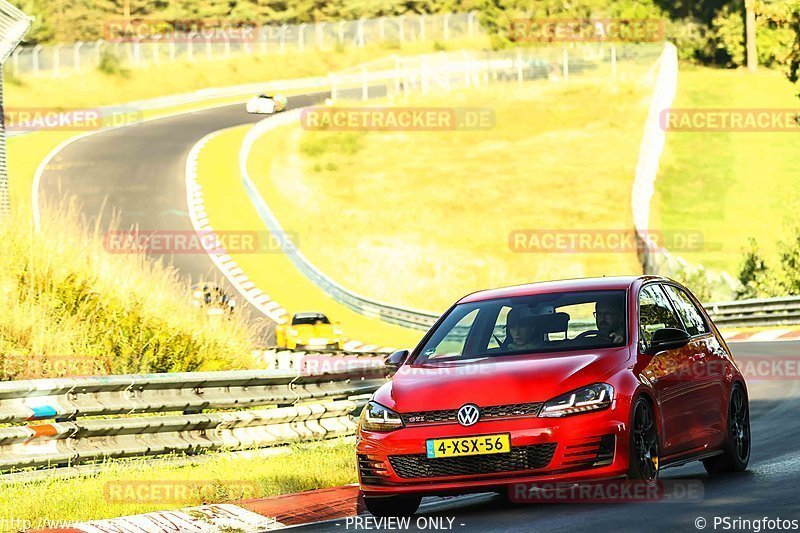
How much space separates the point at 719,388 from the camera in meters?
11.4

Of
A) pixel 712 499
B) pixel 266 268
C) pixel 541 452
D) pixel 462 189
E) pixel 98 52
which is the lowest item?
pixel 462 189

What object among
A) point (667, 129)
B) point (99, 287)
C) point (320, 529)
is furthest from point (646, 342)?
point (667, 129)

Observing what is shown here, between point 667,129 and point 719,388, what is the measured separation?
5906 centimetres

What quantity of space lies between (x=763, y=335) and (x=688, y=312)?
22.9 meters

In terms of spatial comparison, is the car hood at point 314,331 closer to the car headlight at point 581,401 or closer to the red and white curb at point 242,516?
the red and white curb at point 242,516

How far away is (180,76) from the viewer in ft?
297

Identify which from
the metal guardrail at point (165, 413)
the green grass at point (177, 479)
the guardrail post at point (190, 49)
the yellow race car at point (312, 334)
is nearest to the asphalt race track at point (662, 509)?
the green grass at point (177, 479)

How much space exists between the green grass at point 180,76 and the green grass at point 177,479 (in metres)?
66.5

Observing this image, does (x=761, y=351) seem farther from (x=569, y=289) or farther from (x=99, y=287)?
(x=569, y=289)

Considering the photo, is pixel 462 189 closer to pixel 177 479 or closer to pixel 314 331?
pixel 314 331

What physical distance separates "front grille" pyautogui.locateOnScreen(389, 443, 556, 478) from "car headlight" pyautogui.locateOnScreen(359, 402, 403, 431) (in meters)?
0.27

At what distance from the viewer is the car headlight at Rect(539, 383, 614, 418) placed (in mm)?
9383

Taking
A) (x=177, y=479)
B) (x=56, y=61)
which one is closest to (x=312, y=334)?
(x=177, y=479)

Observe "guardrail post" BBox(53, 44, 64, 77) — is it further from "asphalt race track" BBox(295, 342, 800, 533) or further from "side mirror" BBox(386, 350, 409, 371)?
"side mirror" BBox(386, 350, 409, 371)
